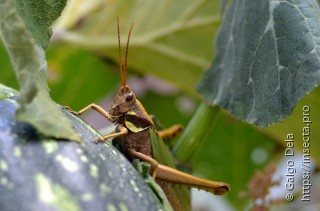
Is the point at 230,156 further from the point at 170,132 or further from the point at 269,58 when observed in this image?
the point at 269,58

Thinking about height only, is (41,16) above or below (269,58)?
above

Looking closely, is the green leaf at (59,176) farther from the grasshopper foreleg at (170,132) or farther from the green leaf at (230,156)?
the green leaf at (230,156)

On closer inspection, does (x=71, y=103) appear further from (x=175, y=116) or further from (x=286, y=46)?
(x=286, y=46)

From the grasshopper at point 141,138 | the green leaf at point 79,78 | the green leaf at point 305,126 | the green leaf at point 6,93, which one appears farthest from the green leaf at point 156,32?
the green leaf at point 6,93

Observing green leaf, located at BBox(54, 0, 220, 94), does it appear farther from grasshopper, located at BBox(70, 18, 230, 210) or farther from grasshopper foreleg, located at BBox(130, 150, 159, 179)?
grasshopper foreleg, located at BBox(130, 150, 159, 179)

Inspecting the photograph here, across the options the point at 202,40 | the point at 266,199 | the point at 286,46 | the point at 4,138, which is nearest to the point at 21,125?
the point at 4,138

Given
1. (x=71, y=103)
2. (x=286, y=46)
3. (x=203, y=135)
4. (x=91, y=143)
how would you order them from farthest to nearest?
1. (x=71, y=103)
2. (x=203, y=135)
3. (x=286, y=46)
4. (x=91, y=143)

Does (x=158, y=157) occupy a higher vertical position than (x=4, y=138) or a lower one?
lower

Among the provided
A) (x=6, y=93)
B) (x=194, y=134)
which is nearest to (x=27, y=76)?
(x=6, y=93)
